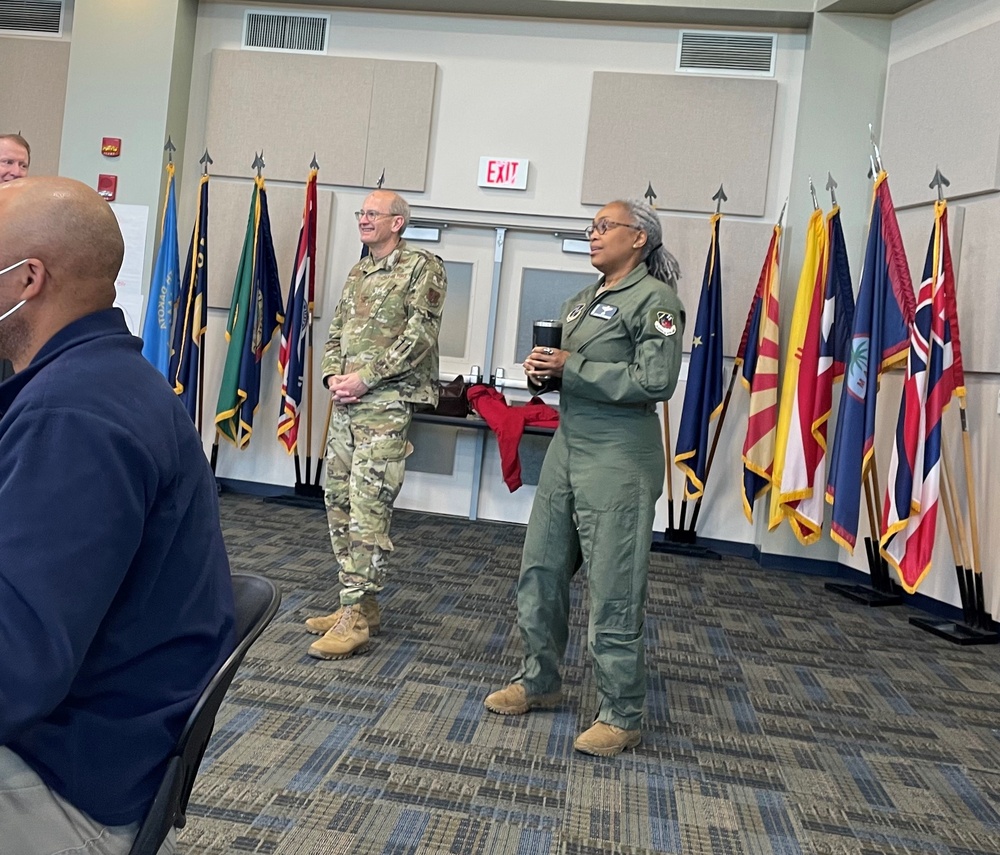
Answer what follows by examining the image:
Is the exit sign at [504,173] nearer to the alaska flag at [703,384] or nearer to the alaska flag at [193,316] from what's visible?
the alaska flag at [703,384]

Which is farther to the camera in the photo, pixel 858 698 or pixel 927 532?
pixel 927 532

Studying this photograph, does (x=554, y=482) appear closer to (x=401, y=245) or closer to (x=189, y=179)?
(x=401, y=245)

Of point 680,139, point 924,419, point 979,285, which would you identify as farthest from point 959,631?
point 680,139

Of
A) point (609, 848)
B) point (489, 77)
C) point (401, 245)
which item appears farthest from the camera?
point (489, 77)

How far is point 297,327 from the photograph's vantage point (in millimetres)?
5938

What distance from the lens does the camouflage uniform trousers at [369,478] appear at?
3.23 metres

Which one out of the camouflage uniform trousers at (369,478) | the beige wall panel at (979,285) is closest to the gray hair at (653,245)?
the camouflage uniform trousers at (369,478)

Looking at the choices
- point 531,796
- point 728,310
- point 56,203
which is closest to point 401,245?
point 531,796

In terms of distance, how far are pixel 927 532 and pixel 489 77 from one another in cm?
383

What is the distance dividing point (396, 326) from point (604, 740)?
1.58m

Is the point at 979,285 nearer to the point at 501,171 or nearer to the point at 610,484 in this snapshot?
the point at 501,171

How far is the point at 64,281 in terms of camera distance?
108 centimetres

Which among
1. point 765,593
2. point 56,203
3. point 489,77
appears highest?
point 489,77

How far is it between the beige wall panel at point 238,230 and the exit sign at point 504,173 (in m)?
1.08
